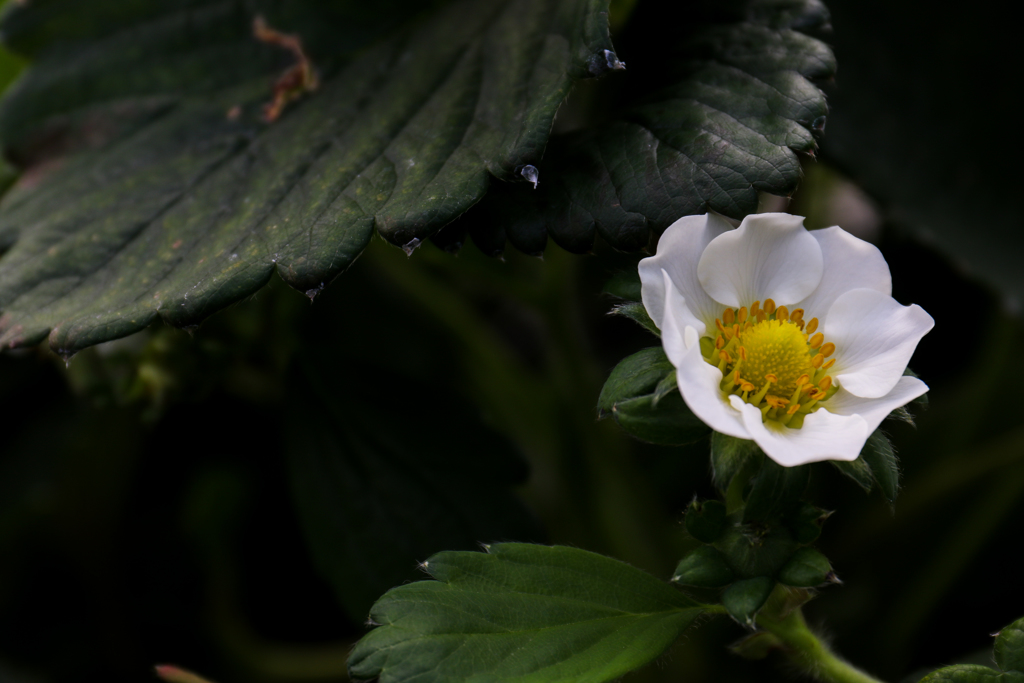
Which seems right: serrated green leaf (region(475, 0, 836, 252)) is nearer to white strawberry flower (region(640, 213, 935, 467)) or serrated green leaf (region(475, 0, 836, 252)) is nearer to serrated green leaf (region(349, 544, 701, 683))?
white strawberry flower (region(640, 213, 935, 467))

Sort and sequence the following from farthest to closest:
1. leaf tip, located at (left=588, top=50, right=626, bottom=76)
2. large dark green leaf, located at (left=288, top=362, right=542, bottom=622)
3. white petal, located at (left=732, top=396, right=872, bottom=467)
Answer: large dark green leaf, located at (left=288, top=362, right=542, bottom=622)
leaf tip, located at (left=588, top=50, right=626, bottom=76)
white petal, located at (left=732, top=396, right=872, bottom=467)

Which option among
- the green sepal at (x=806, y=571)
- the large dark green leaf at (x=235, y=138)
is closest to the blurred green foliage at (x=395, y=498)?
the large dark green leaf at (x=235, y=138)

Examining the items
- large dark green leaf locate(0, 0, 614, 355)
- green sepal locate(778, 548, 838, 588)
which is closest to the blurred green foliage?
large dark green leaf locate(0, 0, 614, 355)

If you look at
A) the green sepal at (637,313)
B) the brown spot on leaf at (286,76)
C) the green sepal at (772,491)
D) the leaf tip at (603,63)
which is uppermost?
the leaf tip at (603,63)

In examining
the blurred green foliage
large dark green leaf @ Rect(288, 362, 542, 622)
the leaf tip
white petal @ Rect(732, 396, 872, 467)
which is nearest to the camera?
white petal @ Rect(732, 396, 872, 467)

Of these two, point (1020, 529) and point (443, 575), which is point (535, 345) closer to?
point (1020, 529)

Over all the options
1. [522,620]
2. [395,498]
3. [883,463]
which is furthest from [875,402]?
[395,498]

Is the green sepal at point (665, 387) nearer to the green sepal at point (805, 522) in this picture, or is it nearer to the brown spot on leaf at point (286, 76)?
the green sepal at point (805, 522)

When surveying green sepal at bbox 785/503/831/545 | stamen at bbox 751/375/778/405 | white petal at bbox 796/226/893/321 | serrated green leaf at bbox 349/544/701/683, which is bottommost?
serrated green leaf at bbox 349/544/701/683
